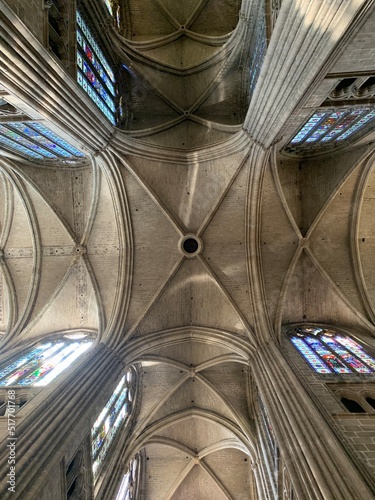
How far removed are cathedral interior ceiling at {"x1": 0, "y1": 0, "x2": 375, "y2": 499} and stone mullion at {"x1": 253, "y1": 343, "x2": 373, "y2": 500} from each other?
351cm

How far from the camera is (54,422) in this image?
653cm

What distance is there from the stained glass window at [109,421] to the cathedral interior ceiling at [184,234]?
97cm

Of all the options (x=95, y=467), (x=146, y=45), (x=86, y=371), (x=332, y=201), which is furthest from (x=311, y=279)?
(x=146, y=45)

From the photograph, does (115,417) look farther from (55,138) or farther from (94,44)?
(94,44)

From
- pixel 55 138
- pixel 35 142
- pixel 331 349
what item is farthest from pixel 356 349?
pixel 35 142

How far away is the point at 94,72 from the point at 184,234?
257 inches

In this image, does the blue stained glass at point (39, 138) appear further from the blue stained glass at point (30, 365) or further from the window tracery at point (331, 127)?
the window tracery at point (331, 127)

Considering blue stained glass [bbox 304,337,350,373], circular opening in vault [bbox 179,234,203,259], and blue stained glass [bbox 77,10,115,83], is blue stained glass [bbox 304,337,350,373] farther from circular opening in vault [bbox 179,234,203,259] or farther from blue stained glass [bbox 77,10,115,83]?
blue stained glass [bbox 77,10,115,83]

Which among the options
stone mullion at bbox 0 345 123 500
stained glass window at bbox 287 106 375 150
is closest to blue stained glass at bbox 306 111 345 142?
stained glass window at bbox 287 106 375 150

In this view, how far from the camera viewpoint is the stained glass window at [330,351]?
8812 millimetres

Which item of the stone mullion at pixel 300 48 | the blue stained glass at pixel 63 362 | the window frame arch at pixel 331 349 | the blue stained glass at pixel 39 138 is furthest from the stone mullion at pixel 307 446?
the blue stained glass at pixel 39 138

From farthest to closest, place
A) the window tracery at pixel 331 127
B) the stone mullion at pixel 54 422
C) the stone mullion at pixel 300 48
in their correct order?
the window tracery at pixel 331 127, the stone mullion at pixel 54 422, the stone mullion at pixel 300 48

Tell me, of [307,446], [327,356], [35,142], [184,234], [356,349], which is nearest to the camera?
[307,446]

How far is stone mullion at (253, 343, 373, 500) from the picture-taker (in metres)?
4.95
